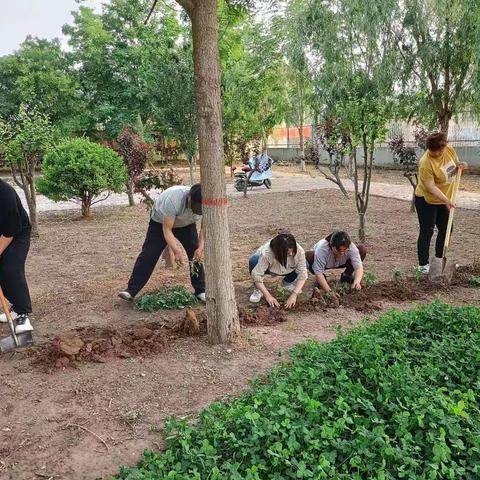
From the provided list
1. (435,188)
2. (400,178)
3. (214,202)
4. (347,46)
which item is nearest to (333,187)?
(400,178)

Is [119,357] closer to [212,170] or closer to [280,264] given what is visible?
[212,170]

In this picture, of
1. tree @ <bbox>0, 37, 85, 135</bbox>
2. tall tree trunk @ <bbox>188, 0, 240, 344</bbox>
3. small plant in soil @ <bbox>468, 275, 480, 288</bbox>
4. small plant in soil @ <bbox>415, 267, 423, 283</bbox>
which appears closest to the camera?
tall tree trunk @ <bbox>188, 0, 240, 344</bbox>

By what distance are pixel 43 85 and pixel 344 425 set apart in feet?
90.5

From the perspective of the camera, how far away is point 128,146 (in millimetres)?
11781

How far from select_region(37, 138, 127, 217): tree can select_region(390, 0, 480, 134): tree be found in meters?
6.10

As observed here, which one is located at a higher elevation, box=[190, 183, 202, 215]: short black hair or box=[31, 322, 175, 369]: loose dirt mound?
box=[190, 183, 202, 215]: short black hair

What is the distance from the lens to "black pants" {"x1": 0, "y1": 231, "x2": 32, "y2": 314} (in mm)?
3973

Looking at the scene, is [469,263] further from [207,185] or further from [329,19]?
[329,19]

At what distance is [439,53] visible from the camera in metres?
9.72

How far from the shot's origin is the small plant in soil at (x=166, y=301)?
4.77m

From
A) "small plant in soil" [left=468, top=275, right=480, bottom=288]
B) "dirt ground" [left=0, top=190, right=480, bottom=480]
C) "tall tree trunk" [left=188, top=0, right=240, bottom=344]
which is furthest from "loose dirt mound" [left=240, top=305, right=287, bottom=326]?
"small plant in soil" [left=468, top=275, right=480, bottom=288]

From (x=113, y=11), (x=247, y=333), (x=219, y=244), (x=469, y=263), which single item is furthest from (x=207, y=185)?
(x=113, y=11)

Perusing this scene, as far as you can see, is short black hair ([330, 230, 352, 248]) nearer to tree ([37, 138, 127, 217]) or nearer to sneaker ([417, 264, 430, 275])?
sneaker ([417, 264, 430, 275])

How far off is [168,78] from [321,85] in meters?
2.86
